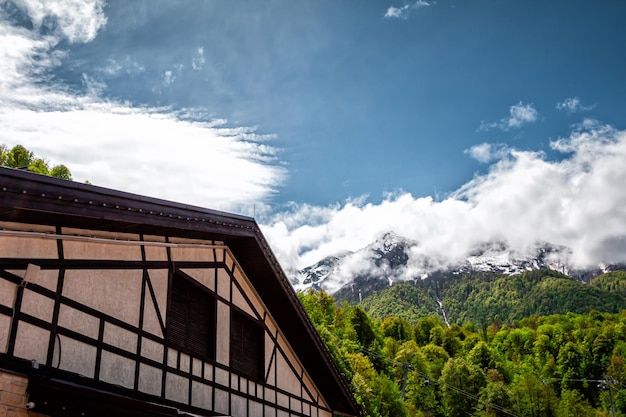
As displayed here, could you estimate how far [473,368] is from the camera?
6794cm

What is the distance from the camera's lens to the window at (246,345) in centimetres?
1140

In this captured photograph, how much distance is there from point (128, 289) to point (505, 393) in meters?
58.2

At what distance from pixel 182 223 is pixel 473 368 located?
65.8 metres

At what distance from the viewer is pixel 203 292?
10594mm

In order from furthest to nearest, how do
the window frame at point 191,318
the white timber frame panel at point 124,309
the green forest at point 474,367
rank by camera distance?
the green forest at point 474,367 < the window frame at point 191,318 < the white timber frame panel at point 124,309

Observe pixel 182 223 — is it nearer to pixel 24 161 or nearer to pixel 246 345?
pixel 246 345

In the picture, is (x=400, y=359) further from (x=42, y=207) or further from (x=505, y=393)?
(x=42, y=207)

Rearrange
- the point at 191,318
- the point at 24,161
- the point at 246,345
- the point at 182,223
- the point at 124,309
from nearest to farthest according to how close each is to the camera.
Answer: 1. the point at 124,309
2. the point at 182,223
3. the point at 191,318
4. the point at 246,345
5. the point at 24,161

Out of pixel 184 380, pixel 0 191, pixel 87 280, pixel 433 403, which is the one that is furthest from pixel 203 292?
pixel 433 403

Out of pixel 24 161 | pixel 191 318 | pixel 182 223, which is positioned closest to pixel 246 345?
pixel 191 318

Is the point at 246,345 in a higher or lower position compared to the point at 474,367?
lower

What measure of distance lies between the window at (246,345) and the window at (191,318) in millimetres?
803

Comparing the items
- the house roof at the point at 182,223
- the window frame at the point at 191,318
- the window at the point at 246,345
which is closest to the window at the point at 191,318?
the window frame at the point at 191,318

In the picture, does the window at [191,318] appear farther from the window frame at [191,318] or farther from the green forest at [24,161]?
the green forest at [24,161]
